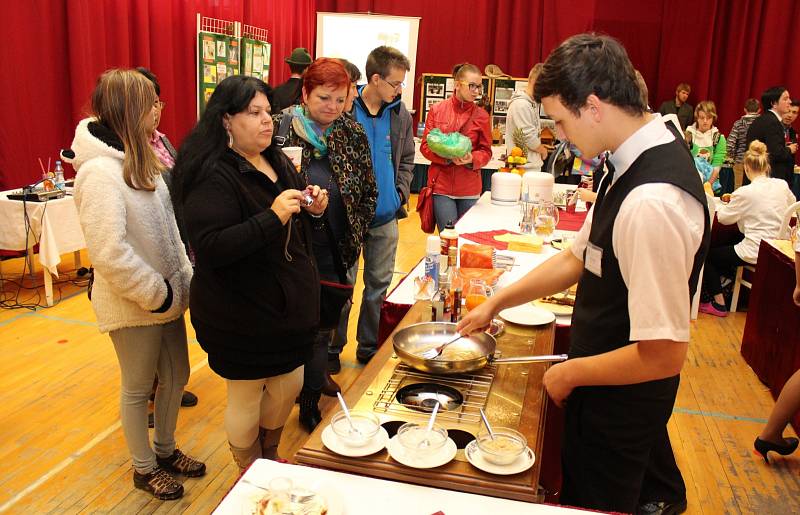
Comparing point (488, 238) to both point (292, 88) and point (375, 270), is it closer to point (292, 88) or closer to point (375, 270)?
point (375, 270)

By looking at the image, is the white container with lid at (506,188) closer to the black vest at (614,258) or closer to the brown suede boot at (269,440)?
the brown suede boot at (269,440)

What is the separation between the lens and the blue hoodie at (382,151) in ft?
11.1

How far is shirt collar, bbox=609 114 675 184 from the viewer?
4.73ft

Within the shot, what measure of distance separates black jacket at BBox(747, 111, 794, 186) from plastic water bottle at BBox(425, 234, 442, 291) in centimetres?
556

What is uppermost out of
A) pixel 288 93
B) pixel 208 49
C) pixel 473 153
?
pixel 208 49

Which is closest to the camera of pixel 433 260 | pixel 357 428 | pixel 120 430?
pixel 357 428

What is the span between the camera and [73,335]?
13.7ft

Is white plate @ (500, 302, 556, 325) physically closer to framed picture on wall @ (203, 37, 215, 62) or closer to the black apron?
the black apron

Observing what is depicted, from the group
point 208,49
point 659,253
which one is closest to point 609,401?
point 659,253

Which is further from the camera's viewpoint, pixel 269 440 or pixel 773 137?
pixel 773 137

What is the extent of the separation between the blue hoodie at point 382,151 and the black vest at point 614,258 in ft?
6.27

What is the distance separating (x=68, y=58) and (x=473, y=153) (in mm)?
3732

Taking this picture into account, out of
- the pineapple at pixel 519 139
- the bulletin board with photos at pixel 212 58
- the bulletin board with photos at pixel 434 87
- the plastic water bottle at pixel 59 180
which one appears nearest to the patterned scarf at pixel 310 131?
the plastic water bottle at pixel 59 180

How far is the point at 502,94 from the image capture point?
31.8 feet
